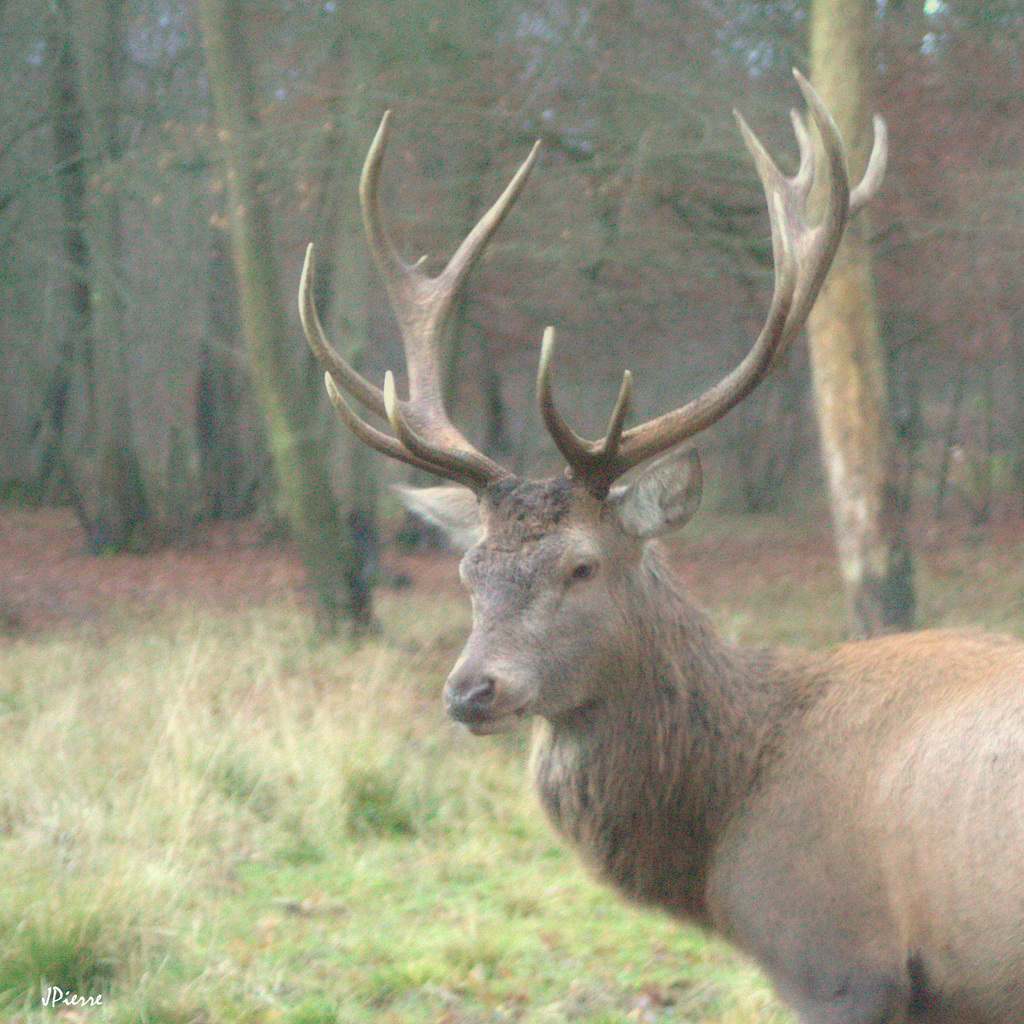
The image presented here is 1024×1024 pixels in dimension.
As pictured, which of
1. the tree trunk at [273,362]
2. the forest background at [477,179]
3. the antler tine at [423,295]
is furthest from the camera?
the forest background at [477,179]

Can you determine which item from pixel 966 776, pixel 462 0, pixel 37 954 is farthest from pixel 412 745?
pixel 462 0

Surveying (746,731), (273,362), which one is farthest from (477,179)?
(746,731)

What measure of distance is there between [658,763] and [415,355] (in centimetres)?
178

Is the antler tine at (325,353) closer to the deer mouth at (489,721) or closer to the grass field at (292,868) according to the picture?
the deer mouth at (489,721)

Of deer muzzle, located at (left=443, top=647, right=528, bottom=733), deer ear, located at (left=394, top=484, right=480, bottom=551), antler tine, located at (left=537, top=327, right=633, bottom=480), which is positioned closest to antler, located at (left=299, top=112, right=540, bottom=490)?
deer ear, located at (left=394, top=484, right=480, bottom=551)

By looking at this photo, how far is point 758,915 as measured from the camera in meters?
3.71

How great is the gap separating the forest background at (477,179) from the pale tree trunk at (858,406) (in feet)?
2.16

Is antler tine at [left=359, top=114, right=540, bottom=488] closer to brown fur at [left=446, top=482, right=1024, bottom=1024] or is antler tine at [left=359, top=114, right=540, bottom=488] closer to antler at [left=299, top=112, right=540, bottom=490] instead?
antler at [left=299, top=112, right=540, bottom=490]

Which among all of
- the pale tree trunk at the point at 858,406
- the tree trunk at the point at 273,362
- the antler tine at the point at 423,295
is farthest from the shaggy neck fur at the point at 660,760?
the tree trunk at the point at 273,362

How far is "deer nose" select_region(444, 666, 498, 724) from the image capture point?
3.70 metres

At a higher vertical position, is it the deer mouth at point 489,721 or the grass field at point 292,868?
the deer mouth at point 489,721

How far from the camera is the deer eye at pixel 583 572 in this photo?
4.00 meters

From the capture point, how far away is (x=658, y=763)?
402 cm

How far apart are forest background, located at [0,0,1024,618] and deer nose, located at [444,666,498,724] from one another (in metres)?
7.03
